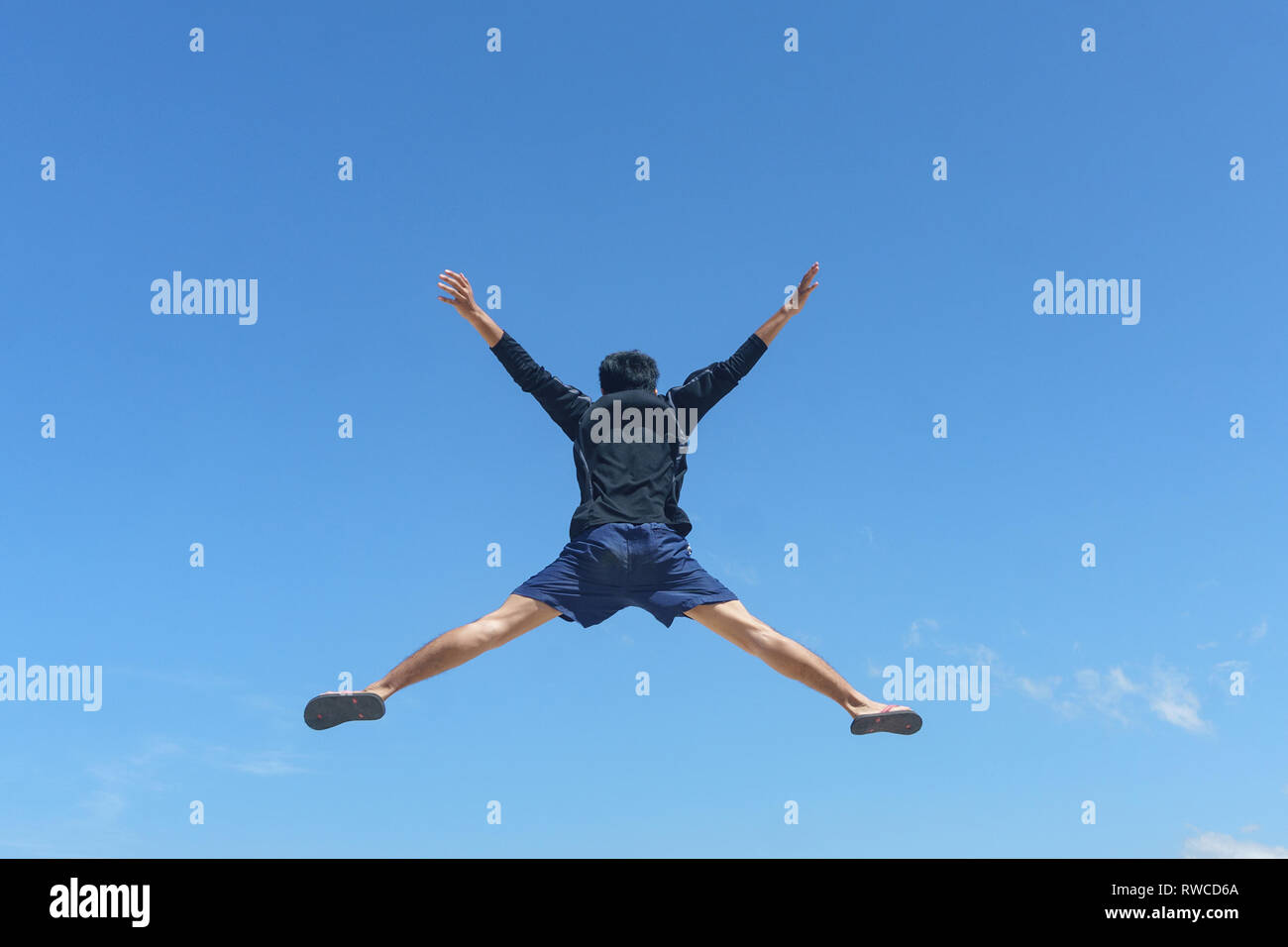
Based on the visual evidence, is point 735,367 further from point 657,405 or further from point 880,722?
point 880,722

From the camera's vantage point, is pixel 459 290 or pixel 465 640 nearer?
pixel 465 640

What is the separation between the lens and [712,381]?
10016 millimetres

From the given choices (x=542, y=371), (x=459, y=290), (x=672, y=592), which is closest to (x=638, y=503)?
(x=672, y=592)

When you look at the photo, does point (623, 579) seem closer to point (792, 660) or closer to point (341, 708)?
point (792, 660)

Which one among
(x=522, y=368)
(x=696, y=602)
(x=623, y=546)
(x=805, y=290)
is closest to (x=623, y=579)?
(x=623, y=546)

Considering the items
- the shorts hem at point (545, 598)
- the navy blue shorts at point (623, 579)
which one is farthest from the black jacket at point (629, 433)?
the shorts hem at point (545, 598)

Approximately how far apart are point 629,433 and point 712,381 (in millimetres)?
966

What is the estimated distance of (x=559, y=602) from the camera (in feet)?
30.0

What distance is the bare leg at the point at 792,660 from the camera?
8.93m
